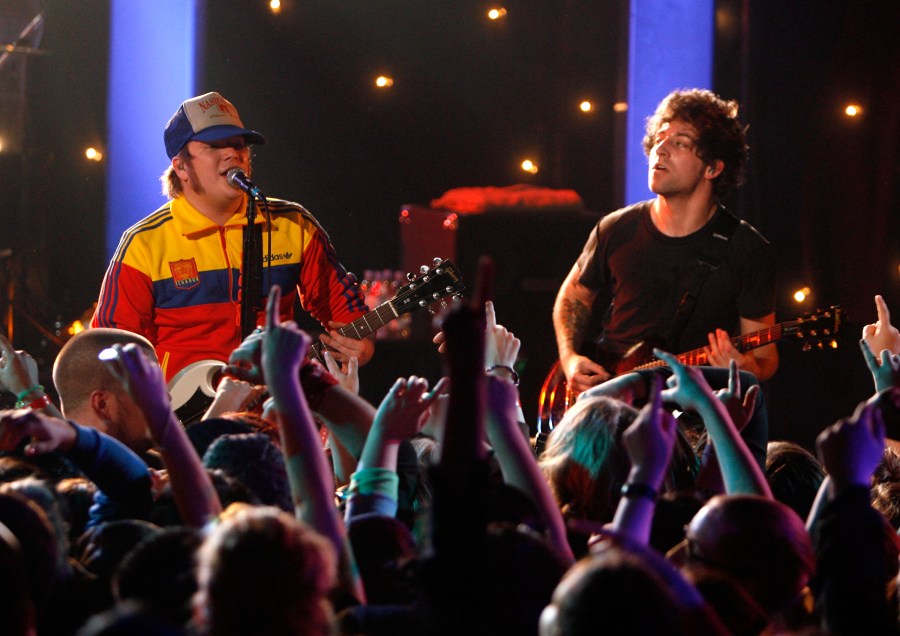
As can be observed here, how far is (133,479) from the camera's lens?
2.33m

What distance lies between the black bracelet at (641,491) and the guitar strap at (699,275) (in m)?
3.54

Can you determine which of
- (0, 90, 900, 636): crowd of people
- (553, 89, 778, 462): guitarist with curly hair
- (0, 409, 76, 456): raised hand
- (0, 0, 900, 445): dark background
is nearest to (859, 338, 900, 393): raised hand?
(0, 90, 900, 636): crowd of people

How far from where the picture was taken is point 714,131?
5742 mm

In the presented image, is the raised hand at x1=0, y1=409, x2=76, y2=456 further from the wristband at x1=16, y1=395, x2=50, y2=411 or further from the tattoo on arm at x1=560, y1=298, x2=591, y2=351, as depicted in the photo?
the tattoo on arm at x1=560, y1=298, x2=591, y2=351

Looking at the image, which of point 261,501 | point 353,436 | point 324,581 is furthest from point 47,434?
point 324,581

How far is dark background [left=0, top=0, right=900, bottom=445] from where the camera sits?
708 centimetres

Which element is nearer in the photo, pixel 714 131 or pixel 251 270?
pixel 251 270

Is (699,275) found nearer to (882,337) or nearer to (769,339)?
(769,339)

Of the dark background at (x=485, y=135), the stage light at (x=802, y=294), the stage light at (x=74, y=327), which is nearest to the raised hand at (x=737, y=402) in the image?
the dark background at (x=485, y=135)

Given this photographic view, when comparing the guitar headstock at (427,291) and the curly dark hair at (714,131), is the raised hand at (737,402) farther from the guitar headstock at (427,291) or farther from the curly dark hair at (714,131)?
the curly dark hair at (714,131)

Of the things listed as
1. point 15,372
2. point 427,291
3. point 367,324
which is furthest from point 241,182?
point 15,372

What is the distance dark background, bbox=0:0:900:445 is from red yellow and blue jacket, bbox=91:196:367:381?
170 centimetres

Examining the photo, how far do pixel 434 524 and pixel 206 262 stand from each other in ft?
12.2

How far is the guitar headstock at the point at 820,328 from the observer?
5.33 meters
